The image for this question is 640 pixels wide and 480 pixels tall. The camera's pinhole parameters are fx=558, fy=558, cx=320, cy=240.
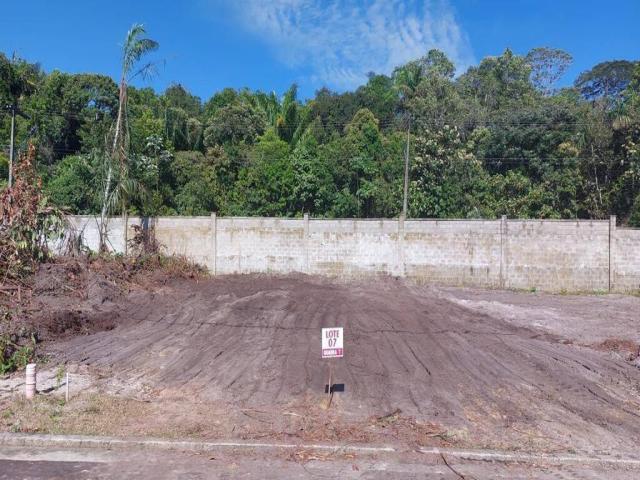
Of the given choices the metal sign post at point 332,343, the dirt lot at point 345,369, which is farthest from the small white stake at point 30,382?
the metal sign post at point 332,343

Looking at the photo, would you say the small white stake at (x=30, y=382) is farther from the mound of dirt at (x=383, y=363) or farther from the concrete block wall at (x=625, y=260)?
the concrete block wall at (x=625, y=260)

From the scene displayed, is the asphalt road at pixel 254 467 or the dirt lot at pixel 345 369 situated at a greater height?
the dirt lot at pixel 345 369

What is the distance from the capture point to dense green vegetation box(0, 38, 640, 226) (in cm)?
3145

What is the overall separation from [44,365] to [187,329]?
3440 millimetres

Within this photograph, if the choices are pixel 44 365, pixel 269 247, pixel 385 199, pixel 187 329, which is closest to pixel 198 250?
pixel 269 247

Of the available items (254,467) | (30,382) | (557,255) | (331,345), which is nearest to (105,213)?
(30,382)

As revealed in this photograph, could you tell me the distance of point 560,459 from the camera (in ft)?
24.0

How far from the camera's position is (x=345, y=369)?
10.4m

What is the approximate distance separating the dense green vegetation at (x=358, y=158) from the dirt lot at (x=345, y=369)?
13.9 m

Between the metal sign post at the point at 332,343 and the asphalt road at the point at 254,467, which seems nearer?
the asphalt road at the point at 254,467

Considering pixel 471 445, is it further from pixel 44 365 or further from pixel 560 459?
pixel 44 365

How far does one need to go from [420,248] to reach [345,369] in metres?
12.4

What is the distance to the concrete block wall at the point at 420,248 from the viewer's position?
2089 cm

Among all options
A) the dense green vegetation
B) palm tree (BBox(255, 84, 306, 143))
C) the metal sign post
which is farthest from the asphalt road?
palm tree (BBox(255, 84, 306, 143))
